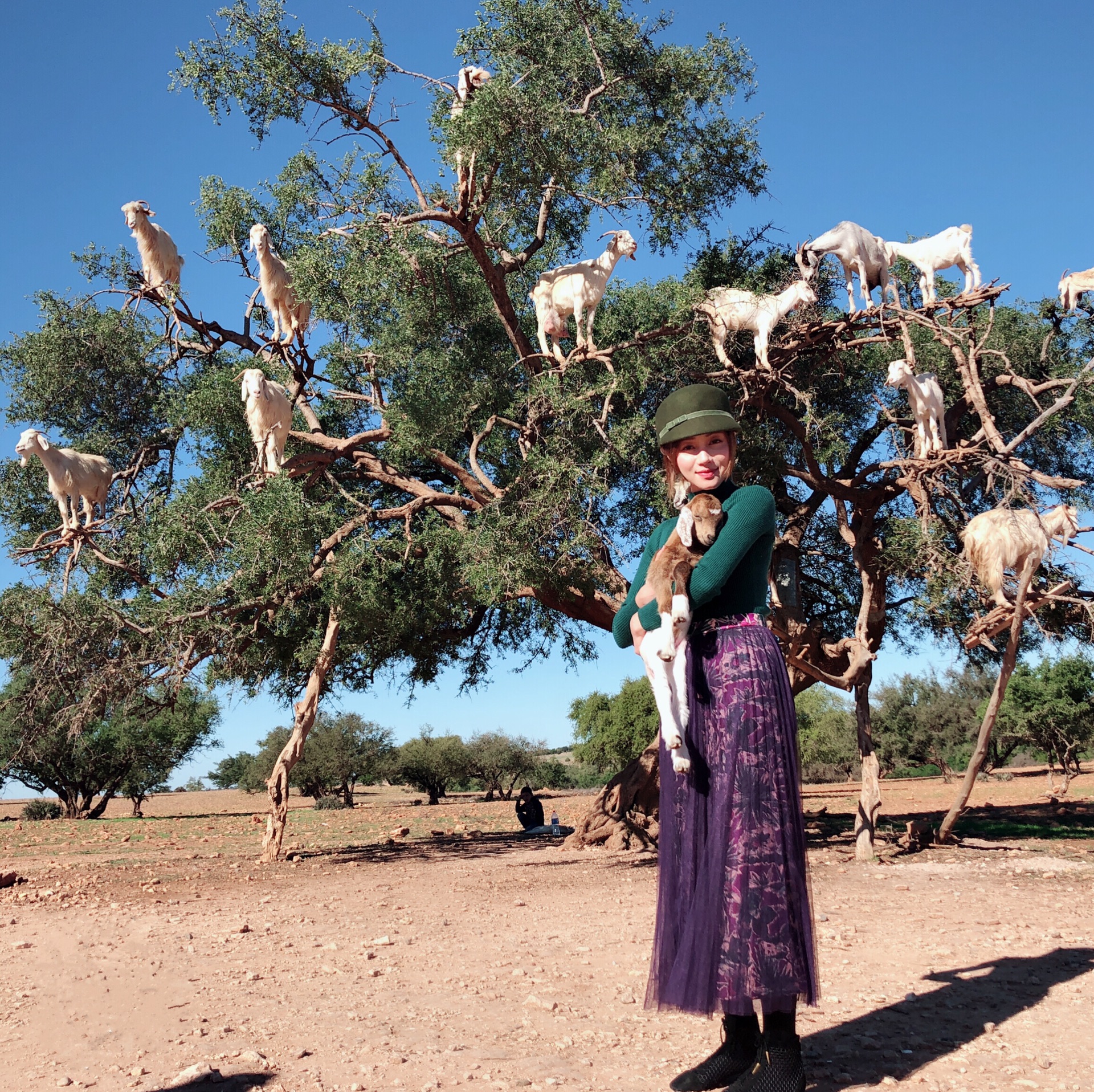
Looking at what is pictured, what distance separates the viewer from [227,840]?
610 inches

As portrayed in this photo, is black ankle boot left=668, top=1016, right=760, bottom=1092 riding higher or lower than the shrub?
higher

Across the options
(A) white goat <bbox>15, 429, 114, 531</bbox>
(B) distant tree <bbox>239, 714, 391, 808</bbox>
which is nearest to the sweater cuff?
(A) white goat <bbox>15, 429, 114, 531</bbox>

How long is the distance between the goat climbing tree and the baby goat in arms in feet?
18.4

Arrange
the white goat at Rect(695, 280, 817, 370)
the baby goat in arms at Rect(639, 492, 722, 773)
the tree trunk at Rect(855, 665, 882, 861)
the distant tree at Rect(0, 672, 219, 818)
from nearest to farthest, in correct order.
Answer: the baby goat in arms at Rect(639, 492, 722, 773) → the white goat at Rect(695, 280, 817, 370) → the tree trunk at Rect(855, 665, 882, 861) → the distant tree at Rect(0, 672, 219, 818)

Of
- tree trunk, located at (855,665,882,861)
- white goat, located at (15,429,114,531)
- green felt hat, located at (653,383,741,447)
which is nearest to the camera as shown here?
green felt hat, located at (653,383,741,447)

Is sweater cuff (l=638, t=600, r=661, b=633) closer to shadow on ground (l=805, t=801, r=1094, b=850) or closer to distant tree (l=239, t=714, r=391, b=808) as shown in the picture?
shadow on ground (l=805, t=801, r=1094, b=850)

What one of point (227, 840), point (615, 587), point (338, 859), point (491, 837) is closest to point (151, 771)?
point (227, 840)

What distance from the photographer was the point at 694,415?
3.36 m

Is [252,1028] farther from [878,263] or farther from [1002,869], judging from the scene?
[878,263]

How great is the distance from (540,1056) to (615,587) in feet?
24.1

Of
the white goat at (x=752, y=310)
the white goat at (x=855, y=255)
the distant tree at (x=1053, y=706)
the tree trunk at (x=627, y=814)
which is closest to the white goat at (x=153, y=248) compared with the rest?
the white goat at (x=752, y=310)

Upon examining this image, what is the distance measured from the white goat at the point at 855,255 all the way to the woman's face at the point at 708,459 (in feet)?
21.2

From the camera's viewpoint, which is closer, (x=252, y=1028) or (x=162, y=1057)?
(x=162, y=1057)

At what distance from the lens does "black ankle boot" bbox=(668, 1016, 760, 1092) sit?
3072 millimetres
